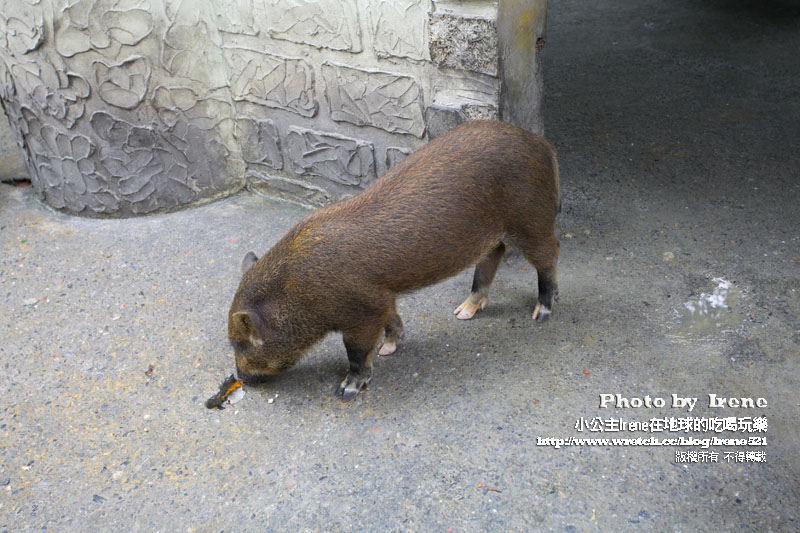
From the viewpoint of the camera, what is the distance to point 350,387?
145 inches

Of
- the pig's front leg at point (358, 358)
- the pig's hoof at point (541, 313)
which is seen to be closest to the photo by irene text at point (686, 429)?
the pig's hoof at point (541, 313)

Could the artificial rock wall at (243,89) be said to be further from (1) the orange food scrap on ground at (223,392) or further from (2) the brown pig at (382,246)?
(1) the orange food scrap on ground at (223,392)

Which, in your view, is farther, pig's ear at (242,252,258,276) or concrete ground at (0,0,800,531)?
pig's ear at (242,252,258,276)

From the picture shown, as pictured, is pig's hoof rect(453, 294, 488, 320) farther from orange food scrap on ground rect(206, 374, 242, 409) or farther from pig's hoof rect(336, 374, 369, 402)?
orange food scrap on ground rect(206, 374, 242, 409)

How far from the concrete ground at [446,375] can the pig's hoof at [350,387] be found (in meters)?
0.05

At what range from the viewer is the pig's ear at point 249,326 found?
11.0 feet

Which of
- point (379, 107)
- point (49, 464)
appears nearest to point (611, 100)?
point (379, 107)

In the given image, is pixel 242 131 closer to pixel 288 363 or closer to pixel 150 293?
pixel 150 293

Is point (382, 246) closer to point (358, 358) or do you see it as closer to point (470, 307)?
point (358, 358)

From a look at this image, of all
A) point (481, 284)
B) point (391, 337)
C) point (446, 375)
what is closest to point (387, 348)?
point (391, 337)

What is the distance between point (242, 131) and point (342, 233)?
8.01ft

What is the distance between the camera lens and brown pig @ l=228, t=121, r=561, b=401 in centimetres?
336

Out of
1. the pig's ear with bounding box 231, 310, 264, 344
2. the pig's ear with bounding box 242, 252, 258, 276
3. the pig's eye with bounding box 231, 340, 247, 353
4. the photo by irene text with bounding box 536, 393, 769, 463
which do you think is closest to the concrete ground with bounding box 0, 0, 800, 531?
the photo by irene text with bounding box 536, 393, 769, 463

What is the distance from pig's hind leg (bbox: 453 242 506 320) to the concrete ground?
0.27 feet
